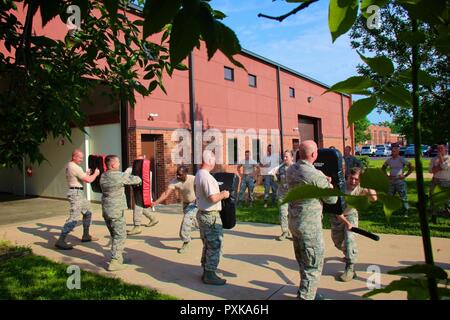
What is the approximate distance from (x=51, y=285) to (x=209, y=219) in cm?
258

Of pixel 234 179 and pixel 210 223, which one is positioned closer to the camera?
pixel 210 223

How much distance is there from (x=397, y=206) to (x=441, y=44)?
33cm

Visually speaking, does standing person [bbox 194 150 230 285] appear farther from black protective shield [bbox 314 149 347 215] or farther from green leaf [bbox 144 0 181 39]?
green leaf [bbox 144 0 181 39]

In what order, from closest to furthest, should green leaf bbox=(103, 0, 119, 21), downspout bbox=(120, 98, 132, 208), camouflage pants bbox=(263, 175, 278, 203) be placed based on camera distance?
green leaf bbox=(103, 0, 119, 21)
downspout bbox=(120, 98, 132, 208)
camouflage pants bbox=(263, 175, 278, 203)

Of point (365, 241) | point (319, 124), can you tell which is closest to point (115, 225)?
point (365, 241)

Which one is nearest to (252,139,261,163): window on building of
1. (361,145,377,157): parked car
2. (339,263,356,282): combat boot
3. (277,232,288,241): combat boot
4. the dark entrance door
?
the dark entrance door

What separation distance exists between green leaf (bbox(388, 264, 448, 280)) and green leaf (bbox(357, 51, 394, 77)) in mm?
405

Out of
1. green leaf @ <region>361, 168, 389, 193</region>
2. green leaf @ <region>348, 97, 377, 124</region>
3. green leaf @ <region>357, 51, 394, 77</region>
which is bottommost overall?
green leaf @ <region>361, 168, 389, 193</region>

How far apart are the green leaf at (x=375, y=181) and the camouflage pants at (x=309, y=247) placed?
12.7ft

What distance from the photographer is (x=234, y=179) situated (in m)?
6.20

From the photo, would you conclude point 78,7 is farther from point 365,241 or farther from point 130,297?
point 365,241

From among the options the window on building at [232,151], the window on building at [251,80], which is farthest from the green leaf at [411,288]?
the window on building at [251,80]

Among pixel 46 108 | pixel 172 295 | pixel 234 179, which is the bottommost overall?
pixel 172 295

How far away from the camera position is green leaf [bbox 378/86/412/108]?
0.80 m
